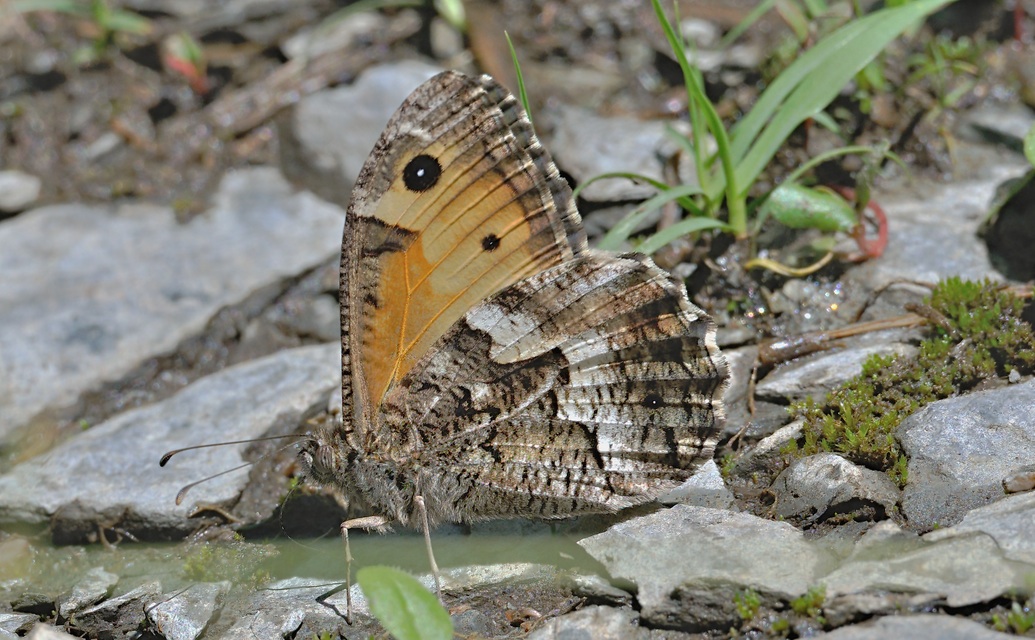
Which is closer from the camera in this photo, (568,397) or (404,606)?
(404,606)

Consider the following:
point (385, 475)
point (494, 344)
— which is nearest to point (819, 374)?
point (494, 344)

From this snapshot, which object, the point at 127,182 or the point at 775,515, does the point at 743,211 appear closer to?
the point at 775,515

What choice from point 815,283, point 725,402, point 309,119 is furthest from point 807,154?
point 309,119

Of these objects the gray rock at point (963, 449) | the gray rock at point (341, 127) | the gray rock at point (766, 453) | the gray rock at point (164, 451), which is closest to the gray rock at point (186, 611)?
the gray rock at point (164, 451)

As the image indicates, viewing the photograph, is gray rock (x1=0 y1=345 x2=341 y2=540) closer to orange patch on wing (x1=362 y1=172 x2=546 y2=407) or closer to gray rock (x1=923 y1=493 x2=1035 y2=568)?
orange patch on wing (x1=362 y1=172 x2=546 y2=407)

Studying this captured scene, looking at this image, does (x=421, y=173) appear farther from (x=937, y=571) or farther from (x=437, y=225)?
(x=937, y=571)
